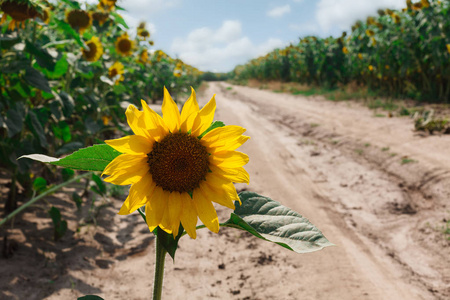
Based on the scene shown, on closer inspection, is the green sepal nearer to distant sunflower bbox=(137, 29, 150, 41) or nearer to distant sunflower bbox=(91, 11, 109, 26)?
distant sunflower bbox=(91, 11, 109, 26)

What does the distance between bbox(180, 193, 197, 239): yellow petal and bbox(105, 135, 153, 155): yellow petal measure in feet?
0.53

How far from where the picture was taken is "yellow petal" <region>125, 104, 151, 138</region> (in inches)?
34.7

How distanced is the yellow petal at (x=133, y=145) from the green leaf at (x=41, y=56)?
5.51 feet

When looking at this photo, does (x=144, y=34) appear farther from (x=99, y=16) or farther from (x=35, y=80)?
(x=35, y=80)

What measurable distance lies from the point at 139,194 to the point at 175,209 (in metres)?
0.10

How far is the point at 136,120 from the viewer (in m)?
0.89

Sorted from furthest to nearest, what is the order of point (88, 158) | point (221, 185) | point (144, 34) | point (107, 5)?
point (144, 34) → point (107, 5) → point (221, 185) → point (88, 158)

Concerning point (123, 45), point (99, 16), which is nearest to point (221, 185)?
point (99, 16)

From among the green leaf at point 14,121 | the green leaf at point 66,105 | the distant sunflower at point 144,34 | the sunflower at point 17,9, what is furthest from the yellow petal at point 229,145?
the distant sunflower at point 144,34

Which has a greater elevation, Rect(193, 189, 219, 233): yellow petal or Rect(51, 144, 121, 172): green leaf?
Rect(51, 144, 121, 172): green leaf

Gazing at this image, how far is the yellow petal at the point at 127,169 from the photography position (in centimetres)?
87

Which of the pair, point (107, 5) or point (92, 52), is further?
point (107, 5)

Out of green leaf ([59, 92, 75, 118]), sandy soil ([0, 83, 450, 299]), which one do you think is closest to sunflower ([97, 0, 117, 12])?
green leaf ([59, 92, 75, 118])

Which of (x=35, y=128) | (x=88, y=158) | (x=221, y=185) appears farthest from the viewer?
(x=35, y=128)
